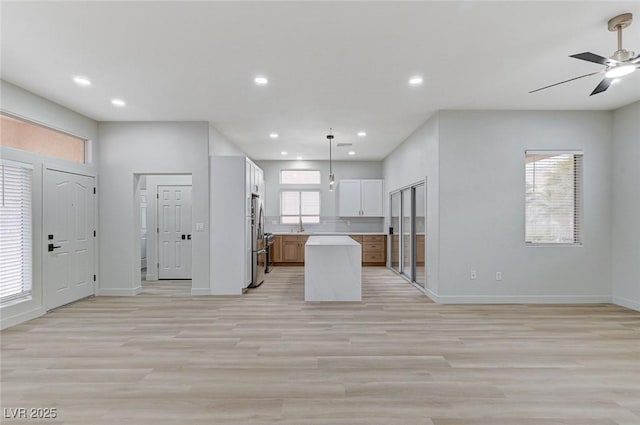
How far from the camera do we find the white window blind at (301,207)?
933 centimetres

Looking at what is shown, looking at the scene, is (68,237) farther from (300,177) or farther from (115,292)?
(300,177)

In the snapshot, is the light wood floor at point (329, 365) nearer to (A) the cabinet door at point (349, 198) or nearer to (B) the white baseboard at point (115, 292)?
(B) the white baseboard at point (115, 292)

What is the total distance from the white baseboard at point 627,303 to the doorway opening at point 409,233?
107 inches

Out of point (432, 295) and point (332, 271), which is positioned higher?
point (332, 271)

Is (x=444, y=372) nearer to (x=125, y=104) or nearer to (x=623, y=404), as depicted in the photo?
(x=623, y=404)

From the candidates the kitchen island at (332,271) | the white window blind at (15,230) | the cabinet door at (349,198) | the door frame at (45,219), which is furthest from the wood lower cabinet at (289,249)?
the white window blind at (15,230)

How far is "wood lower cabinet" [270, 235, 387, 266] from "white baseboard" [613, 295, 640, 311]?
464cm

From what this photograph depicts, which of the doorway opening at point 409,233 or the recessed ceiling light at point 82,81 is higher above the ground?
the recessed ceiling light at point 82,81

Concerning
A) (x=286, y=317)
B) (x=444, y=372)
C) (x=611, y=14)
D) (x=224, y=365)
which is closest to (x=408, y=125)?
(x=611, y=14)

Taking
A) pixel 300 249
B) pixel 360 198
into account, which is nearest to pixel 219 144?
pixel 300 249

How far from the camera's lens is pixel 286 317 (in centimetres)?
424

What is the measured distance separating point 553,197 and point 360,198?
474 centimetres

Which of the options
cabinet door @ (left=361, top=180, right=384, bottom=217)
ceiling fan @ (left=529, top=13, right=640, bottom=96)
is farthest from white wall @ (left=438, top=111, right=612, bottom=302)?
cabinet door @ (left=361, top=180, right=384, bottom=217)

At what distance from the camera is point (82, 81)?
3.82 metres
